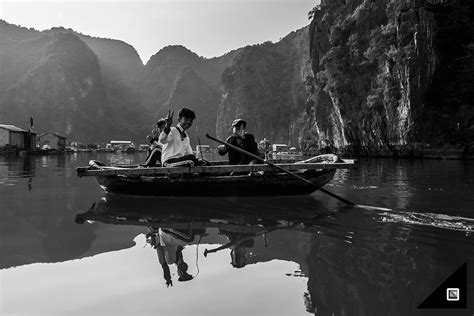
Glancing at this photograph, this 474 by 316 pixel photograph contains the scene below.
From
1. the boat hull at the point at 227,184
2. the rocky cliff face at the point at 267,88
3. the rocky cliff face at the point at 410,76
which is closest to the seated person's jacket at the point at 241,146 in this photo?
the boat hull at the point at 227,184

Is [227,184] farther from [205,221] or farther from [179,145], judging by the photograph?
[205,221]

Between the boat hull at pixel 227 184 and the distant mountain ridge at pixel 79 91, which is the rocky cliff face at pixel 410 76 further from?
the distant mountain ridge at pixel 79 91

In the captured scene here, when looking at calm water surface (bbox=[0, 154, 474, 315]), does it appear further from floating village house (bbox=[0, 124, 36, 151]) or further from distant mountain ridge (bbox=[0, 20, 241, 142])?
distant mountain ridge (bbox=[0, 20, 241, 142])

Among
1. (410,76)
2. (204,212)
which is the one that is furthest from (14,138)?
(410,76)

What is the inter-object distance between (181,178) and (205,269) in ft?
14.0

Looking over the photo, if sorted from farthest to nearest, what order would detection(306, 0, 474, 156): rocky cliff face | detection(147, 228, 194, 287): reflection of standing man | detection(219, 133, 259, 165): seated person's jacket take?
detection(306, 0, 474, 156): rocky cliff face < detection(219, 133, 259, 165): seated person's jacket < detection(147, 228, 194, 287): reflection of standing man

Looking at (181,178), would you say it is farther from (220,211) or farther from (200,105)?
(200,105)

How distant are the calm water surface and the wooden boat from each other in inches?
30.2

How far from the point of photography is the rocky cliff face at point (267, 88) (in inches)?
4237

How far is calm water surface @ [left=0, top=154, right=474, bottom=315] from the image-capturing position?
111 inches

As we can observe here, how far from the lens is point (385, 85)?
107ft

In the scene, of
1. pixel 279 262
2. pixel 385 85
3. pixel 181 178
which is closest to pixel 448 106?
pixel 385 85

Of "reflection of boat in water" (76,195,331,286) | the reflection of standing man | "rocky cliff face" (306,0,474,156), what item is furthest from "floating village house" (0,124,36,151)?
the reflection of standing man

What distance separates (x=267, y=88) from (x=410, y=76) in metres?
88.7
